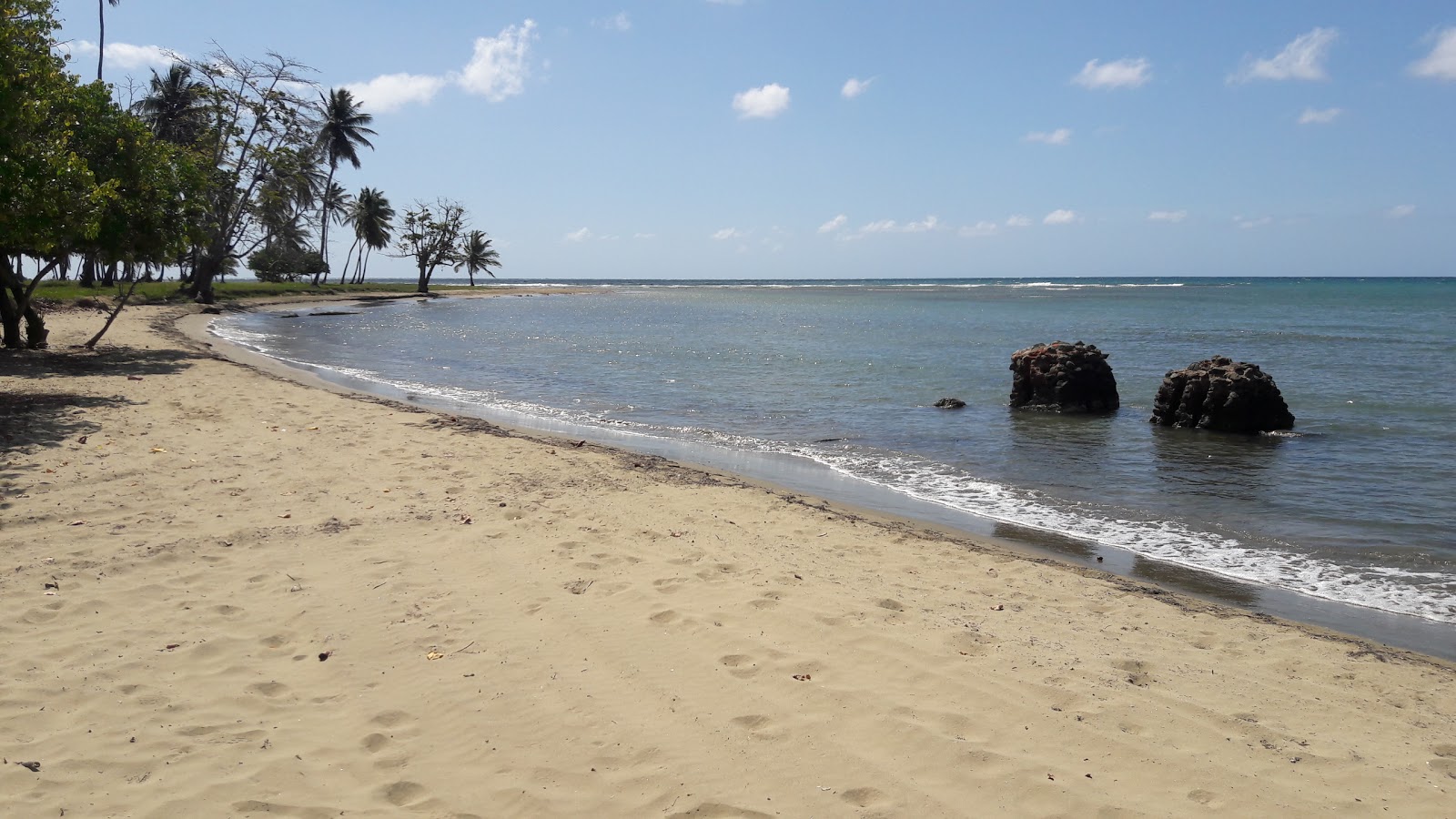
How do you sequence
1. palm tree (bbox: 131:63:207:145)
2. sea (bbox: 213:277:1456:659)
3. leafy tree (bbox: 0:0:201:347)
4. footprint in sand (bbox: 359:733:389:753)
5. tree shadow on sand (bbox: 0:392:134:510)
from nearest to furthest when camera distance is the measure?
footprint in sand (bbox: 359:733:389:753) → sea (bbox: 213:277:1456:659) → tree shadow on sand (bbox: 0:392:134:510) → leafy tree (bbox: 0:0:201:347) → palm tree (bbox: 131:63:207:145)

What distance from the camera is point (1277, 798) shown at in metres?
3.42

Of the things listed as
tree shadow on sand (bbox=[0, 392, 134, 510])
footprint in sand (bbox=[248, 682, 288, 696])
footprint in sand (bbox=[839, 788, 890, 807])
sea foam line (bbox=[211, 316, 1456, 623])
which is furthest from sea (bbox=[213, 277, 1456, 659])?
footprint in sand (bbox=[248, 682, 288, 696])

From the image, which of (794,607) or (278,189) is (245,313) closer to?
(278,189)

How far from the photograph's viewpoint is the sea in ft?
24.1

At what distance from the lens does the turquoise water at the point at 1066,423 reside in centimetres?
801

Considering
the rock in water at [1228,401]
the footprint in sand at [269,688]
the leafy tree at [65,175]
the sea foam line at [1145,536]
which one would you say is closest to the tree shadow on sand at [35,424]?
the leafy tree at [65,175]

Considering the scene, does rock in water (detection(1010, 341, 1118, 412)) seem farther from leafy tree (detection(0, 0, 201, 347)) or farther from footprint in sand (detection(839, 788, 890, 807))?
leafy tree (detection(0, 0, 201, 347))

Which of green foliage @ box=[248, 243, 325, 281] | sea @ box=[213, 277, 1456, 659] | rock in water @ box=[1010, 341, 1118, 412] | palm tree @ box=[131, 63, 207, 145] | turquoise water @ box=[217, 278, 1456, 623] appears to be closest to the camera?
sea @ box=[213, 277, 1456, 659]

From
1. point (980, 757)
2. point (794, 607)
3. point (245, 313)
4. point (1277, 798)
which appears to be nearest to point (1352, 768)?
point (1277, 798)

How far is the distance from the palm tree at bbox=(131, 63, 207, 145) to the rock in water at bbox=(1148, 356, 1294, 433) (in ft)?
119

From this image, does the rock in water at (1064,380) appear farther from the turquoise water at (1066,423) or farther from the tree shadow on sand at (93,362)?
the tree shadow on sand at (93,362)

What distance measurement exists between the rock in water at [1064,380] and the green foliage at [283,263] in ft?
219

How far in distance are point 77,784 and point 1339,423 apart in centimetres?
1756

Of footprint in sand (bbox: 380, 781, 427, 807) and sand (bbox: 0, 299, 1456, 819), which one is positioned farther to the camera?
sand (bbox: 0, 299, 1456, 819)
